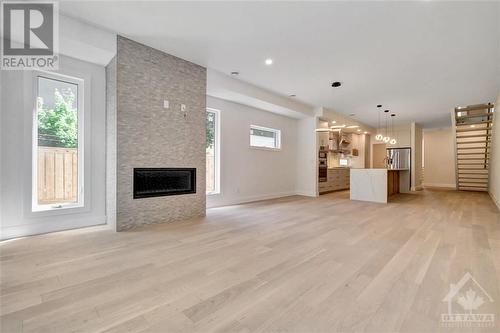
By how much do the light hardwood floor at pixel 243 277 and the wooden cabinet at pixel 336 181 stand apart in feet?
14.7

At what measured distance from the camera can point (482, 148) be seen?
328 inches

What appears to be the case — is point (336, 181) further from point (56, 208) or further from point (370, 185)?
point (56, 208)

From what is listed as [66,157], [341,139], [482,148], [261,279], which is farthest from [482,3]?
[482,148]

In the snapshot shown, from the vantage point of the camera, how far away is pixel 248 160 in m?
6.27

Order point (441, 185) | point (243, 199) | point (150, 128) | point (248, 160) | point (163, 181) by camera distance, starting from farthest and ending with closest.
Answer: point (441, 185)
point (248, 160)
point (243, 199)
point (163, 181)
point (150, 128)

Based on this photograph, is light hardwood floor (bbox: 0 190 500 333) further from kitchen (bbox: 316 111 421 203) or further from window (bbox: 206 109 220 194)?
kitchen (bbox: 316 111 421 203)

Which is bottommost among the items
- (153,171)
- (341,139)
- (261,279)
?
(261,279)

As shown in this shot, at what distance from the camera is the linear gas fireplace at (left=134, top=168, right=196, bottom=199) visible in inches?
144

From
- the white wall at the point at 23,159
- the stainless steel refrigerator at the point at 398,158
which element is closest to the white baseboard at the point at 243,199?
the white wall at the point at 23,159

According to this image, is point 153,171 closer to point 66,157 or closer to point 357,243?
point 66,157

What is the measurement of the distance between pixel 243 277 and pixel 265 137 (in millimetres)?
5346

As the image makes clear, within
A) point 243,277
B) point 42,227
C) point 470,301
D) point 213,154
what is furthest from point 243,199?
point 470,301

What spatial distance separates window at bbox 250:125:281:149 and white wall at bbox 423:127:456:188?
328 inches

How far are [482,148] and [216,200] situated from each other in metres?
9.76
